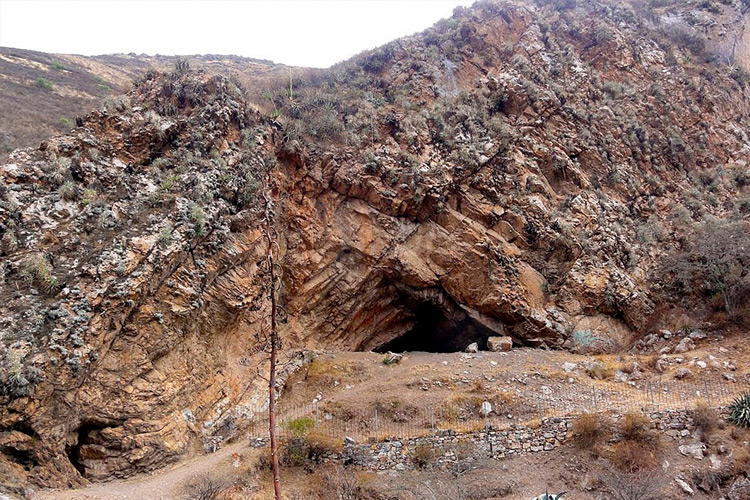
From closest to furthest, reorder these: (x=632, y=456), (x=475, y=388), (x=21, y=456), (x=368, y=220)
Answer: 1. (x=21, y=456)
2. (x=632, y=456)
3. (x=475, y=388)
4. (x=368, y=220)

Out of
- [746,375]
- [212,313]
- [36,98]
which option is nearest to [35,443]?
[212,313]

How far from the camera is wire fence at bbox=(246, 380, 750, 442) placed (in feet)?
40.0

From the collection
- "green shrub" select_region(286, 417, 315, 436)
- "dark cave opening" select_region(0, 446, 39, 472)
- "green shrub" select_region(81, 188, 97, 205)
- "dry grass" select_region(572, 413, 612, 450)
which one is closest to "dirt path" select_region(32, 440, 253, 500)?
"dark cave opening" select_region(0, 446, 39, 472)

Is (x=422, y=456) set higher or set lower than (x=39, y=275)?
lower

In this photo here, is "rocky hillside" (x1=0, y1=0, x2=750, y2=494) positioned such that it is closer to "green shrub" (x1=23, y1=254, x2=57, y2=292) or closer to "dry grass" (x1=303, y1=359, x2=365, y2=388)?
"green shrub" (x1=23, y1=254, x2=57, y2=292)

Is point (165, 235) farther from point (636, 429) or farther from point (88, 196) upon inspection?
point (636, 429)

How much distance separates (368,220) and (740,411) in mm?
12308

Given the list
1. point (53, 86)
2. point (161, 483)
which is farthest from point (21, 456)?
point (53, 86)

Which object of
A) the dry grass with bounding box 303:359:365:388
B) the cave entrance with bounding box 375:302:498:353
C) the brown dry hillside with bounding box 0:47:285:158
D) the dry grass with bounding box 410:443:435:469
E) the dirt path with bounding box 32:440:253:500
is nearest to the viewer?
the dirt path with bounding box 32:440:253:500

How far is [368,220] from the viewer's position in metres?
17.2

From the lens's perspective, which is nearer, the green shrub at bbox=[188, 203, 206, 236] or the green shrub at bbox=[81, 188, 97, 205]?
the green shrub at bbox=[81, 188, 97, 205]

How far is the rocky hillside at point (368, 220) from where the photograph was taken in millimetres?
10523

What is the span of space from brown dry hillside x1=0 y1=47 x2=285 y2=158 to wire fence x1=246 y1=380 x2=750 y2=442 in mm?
15052

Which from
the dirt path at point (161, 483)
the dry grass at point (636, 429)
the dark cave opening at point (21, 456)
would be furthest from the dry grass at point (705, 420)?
the dark cave opening at point (21, 456)
